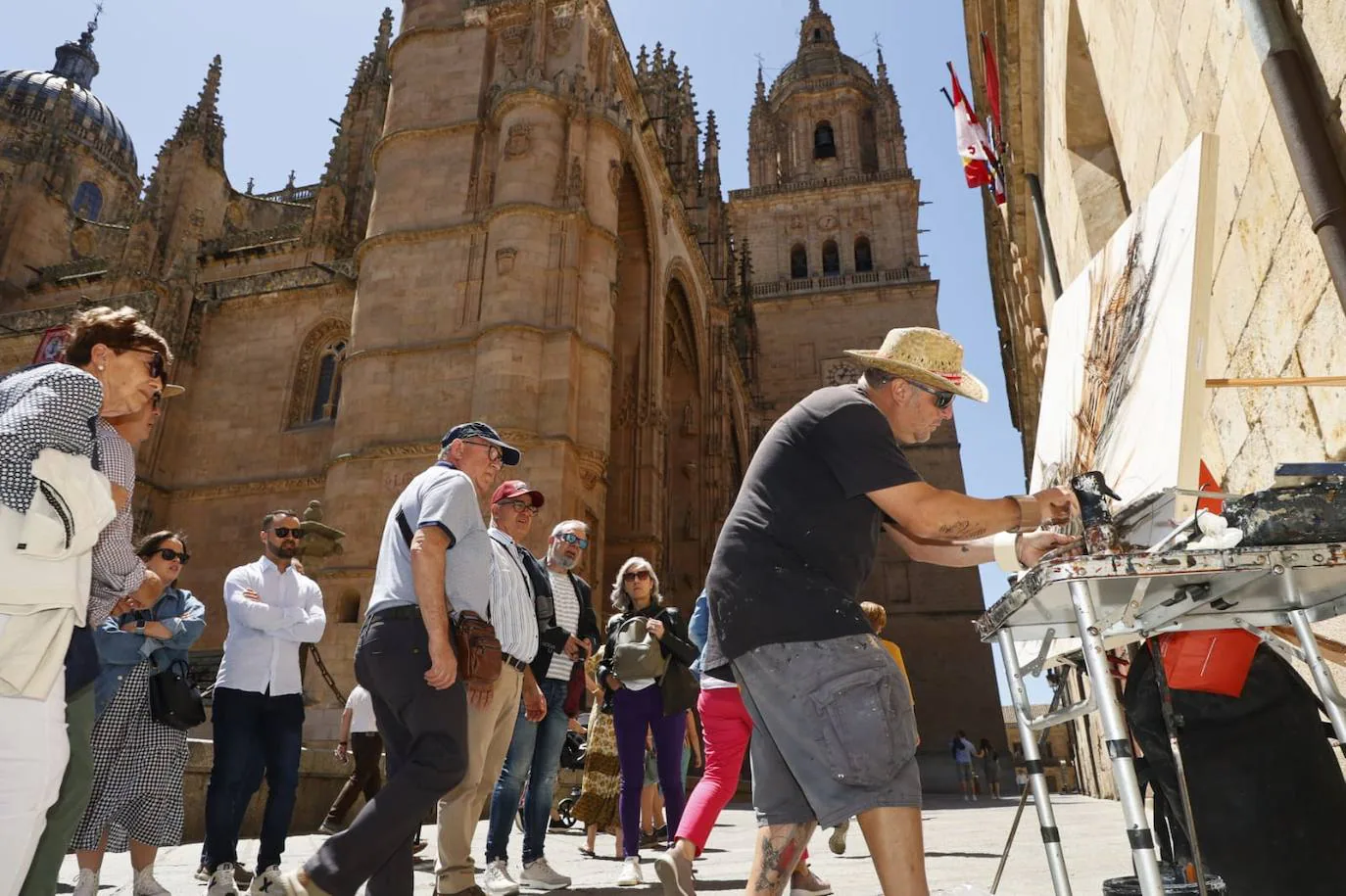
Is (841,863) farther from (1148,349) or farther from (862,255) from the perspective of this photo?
(862,255)

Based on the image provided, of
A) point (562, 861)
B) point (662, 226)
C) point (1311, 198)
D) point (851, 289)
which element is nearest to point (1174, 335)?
point (1311, 198)

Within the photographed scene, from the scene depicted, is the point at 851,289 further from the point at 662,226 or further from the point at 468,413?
the point at 468,413

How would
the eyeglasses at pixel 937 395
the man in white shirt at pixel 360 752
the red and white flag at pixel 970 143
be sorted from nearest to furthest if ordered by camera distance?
the eyeglasses at pixel 937 395 < the man in white shirt at pixel 360 752 < the red and white flag at pixel 970 143

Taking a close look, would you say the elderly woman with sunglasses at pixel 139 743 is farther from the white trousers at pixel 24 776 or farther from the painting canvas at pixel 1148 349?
the painting canvas at pixel 1148 349

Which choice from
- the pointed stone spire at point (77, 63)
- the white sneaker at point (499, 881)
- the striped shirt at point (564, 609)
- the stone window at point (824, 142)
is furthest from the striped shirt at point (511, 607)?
the pointed stone spire at point (77, 63)

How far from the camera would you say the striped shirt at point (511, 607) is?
3.50 m

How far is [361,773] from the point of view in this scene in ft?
19.7

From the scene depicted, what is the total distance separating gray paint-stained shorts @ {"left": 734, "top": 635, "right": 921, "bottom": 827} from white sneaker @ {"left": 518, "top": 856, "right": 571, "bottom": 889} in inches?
86.9

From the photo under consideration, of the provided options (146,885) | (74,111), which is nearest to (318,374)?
(146,885)

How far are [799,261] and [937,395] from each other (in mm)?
33858

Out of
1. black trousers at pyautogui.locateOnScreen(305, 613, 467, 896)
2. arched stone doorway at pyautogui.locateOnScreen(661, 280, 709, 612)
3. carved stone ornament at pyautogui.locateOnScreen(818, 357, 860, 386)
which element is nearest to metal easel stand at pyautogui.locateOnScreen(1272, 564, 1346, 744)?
black trousers at pyautogui.locateOnScreen(305, 613, 467, 896)

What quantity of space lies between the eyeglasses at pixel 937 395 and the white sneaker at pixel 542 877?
286 cm

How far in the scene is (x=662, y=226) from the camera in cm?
2033

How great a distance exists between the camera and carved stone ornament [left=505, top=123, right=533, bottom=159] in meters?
15.6
